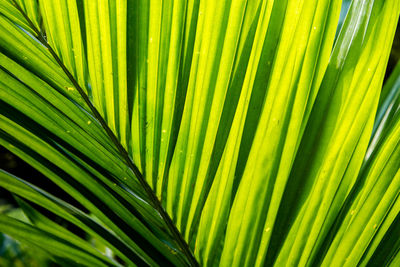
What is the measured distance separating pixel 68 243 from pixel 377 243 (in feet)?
1.52

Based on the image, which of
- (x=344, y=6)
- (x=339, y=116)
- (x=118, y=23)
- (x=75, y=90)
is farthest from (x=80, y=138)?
(x=344, y=6)

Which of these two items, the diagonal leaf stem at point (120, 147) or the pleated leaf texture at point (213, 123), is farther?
the diagonal leaf stem at point (120, 147)

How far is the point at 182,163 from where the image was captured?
0.52 metres

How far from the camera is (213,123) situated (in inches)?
19.1

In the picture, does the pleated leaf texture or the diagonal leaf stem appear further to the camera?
the diagonal leaf stem

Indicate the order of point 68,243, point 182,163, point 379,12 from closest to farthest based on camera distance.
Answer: point 379,12
point 182,163
point 68,243

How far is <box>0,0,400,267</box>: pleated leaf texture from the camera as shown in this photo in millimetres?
436

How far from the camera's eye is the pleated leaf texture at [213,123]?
0.44 meters

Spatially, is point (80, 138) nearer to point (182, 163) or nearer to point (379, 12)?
point (182, 163)

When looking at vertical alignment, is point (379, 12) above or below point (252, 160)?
above

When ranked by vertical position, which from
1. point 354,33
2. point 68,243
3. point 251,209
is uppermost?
point 354,33

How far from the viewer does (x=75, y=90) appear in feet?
1.78

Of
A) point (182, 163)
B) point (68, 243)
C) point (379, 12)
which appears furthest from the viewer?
point (68, 243)

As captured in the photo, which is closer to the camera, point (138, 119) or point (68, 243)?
point (138, 119)
